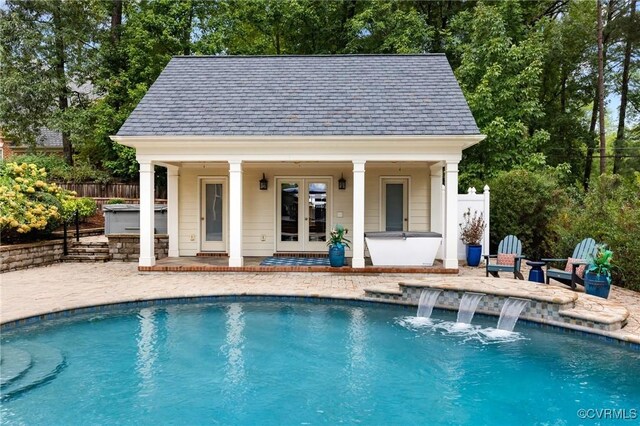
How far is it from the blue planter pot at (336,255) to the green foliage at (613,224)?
5.12 meters

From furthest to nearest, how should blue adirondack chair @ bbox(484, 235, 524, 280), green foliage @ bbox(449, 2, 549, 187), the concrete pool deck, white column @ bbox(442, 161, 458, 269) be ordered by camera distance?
green foliage @ bbox(449, 2, 549, 187), white column @ bbox(442, 161, 458, 269), blue adirondack chair @ bbox(484, 235, 524, 280), the concrete pool deck

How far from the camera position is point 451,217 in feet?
32.4

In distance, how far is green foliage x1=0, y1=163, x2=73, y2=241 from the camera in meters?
10.1

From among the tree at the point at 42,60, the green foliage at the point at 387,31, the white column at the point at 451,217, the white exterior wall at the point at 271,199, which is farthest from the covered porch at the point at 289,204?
the tree at the point at 42,60

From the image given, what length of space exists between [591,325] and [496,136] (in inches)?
423

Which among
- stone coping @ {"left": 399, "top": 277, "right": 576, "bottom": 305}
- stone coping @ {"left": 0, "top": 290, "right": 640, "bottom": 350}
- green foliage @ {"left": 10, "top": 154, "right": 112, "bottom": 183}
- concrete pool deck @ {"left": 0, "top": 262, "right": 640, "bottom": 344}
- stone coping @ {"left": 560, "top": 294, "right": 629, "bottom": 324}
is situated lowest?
stone coping @ {"left": 0, "top": 290, "right": 640, "bottom": 350}

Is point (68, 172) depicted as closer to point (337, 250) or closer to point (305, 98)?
point (305, 98)

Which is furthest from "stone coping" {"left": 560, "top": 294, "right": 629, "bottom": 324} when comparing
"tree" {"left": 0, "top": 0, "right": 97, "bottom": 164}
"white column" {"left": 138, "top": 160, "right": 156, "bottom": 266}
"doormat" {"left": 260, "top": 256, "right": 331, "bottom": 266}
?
"tree" {"left": 0, "top": 0, "right": 97, "bottom": 164}

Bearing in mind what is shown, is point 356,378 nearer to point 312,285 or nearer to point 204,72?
point 312,285

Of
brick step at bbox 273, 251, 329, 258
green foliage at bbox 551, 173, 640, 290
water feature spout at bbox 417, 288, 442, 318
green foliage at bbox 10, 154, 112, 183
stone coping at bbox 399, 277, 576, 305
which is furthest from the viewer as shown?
green foliage at bbox 10, 154, 112, 183

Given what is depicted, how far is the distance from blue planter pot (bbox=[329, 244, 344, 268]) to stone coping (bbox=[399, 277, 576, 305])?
8.71 ft

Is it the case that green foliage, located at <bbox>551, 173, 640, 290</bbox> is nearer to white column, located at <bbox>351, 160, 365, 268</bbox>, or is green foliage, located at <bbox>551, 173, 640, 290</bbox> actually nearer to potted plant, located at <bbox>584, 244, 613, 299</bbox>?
A: potted plant, located at <bbox>584, 244, 613, 299</bbox>

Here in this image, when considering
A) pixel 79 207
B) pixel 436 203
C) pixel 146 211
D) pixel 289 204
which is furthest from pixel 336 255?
pixel 79 207

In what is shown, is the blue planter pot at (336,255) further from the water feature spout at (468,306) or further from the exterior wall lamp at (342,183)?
the water feature spout at (468,306)
